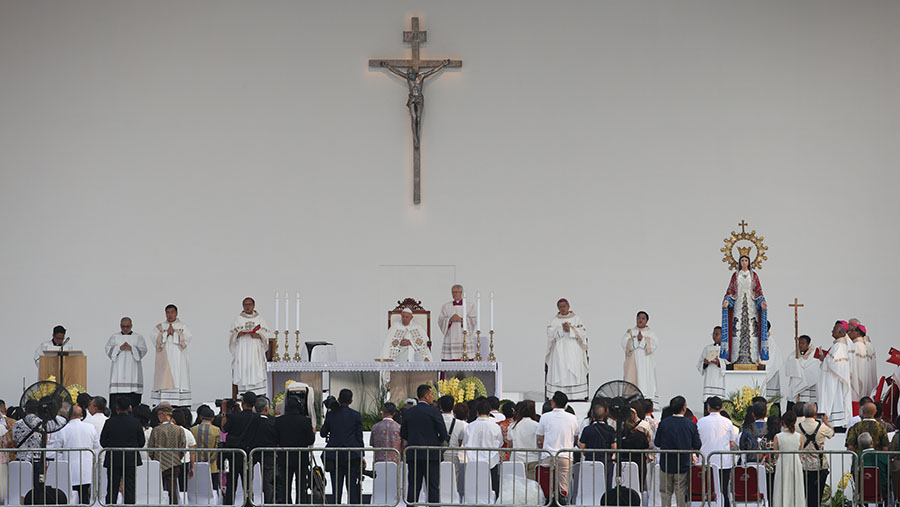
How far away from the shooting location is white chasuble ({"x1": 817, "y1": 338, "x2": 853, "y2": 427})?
1717cm

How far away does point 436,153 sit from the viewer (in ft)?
71.1

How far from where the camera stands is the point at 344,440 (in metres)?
12.0

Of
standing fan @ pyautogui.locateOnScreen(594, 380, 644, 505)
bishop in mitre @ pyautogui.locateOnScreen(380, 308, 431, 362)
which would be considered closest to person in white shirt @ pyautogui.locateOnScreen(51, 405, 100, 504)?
standing fan @ pyautogui.locateOnScreen(594, 380, 644, 505)

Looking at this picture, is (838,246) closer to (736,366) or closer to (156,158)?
(736,366)

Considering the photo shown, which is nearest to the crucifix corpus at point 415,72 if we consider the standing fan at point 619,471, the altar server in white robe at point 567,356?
the altar server in white robe at point 567,356

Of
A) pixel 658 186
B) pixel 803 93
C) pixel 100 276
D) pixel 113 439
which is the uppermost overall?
pixel 803 93

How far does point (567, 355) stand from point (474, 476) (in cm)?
756

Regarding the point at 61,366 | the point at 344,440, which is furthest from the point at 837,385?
the point at 61,366

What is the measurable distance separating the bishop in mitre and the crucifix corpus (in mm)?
3758

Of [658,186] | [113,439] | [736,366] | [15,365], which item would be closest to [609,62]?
[658,186]

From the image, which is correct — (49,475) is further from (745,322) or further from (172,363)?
(745,322)

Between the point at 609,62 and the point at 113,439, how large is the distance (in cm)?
1200

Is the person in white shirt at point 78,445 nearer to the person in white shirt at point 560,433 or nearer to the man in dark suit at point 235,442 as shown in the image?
the man in dark suit at point 235,442

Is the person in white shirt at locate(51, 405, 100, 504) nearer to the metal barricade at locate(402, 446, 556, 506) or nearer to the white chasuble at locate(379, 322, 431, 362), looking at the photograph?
the metal barricade at locate(402, 446, 556, 506)
